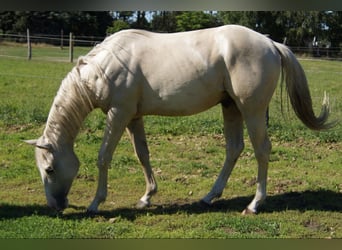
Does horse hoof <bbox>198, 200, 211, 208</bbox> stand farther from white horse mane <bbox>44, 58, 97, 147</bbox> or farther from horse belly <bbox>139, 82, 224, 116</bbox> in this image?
white horse mane <bbox>44, 58, 97, 147</bbox>

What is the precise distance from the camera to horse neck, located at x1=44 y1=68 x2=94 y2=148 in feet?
13.9

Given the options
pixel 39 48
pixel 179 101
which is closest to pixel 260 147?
pixel 179 101

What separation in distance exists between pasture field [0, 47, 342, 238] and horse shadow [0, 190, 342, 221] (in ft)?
0.04

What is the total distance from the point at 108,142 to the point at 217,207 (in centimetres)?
143

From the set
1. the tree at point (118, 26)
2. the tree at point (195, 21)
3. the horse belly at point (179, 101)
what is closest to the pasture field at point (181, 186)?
the horse belly at point (179, 101)

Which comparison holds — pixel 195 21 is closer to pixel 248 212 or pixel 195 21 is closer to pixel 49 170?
pixel 248 212

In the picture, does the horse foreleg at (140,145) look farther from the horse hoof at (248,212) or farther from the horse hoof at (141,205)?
the horse hoof at (248,212)

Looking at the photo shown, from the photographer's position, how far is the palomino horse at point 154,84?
13.8 ft

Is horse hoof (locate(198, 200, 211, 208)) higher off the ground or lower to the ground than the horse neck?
lower

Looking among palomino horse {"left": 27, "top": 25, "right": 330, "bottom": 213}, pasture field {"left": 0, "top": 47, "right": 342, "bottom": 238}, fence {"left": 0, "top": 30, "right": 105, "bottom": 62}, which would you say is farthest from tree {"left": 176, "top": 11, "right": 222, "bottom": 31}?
palomino horse {"left": 27, "top": 25, "right": 330, "bottom": 213}

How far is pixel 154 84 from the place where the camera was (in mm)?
4273
